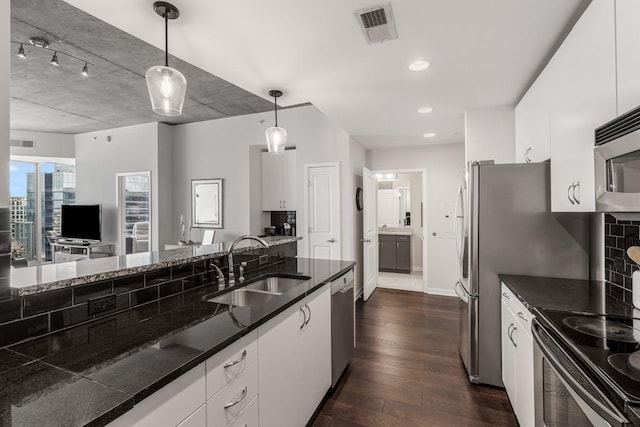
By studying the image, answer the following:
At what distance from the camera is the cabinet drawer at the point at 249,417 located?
4.14 feet

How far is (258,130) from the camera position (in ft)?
16.1

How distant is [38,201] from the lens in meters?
6.14

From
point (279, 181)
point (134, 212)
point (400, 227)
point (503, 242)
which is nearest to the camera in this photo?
point (503, 242)

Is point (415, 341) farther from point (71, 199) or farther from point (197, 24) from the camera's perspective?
point (71, 199)

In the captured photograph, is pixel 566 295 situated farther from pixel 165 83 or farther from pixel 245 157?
pixel 245 157

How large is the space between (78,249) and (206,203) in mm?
2937

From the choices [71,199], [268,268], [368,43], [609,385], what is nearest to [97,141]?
[71,199]

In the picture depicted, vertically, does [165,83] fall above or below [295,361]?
above

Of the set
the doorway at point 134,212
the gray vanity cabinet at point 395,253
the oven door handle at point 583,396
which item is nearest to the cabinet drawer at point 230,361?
the oven door handle at point 583,396

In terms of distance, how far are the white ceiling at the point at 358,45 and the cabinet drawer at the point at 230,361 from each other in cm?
169

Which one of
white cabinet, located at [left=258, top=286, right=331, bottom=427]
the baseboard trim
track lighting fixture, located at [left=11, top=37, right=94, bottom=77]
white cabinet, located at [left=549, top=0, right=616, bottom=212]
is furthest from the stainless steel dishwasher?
track lighting fixture, located at [left=11, top=37, right=94, bottom=77]

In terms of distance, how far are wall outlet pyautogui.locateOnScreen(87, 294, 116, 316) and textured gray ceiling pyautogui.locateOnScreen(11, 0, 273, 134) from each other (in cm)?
154

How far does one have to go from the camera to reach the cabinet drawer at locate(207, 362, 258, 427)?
1116 mm

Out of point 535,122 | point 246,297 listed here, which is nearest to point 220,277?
point 246,297
